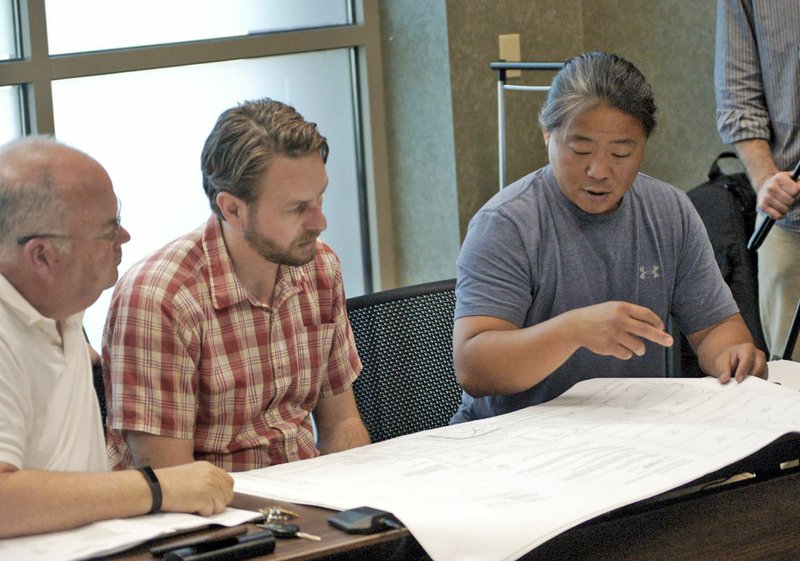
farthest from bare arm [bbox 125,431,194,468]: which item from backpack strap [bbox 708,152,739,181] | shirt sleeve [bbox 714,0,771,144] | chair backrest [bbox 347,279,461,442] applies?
backpack strap [bbox 708,152,739,181]

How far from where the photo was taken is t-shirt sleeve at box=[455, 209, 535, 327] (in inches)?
79.9

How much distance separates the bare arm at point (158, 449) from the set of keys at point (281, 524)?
16.9 inches

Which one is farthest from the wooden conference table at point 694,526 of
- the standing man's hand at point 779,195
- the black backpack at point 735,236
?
the black backpack at point 735,236

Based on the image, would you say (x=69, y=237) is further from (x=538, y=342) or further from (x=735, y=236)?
(x=735, y=236)

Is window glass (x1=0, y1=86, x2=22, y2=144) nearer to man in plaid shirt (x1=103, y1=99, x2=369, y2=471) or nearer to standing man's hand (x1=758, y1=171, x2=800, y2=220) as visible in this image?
man in plaid shirt (x1=103, y1=99, x2=369, y2=471)

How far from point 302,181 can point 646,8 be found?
2.37 meters

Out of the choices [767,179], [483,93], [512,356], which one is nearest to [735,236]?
[767,179]

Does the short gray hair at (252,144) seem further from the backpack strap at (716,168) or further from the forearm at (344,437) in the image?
the backpack strap at (716,168)

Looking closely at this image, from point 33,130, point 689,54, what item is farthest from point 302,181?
point 689,54

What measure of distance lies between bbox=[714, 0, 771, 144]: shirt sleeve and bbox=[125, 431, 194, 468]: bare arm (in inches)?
67.6

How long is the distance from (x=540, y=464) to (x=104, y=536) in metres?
0.56

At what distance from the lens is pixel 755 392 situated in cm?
187

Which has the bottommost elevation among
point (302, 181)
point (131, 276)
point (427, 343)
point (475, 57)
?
point (427, 343)

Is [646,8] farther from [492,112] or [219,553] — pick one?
[219,553]
